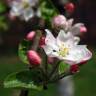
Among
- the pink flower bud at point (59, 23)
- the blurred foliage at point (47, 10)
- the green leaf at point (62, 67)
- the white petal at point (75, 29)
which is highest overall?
the pink flower bud at point (59, 23)

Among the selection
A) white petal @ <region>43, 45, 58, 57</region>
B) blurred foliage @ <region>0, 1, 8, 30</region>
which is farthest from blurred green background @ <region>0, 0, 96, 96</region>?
white petal @ <region>43, 45, 58, 57</region>

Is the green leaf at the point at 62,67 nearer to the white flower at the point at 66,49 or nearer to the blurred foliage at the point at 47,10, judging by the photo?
the white flower at the point at 66,49

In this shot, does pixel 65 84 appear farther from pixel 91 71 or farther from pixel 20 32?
pixel 20 32

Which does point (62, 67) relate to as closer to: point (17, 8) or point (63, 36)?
point (63, 36)

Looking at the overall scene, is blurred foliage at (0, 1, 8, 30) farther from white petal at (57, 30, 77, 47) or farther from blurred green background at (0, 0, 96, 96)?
blurred green background at (0, 0, 96, 96)

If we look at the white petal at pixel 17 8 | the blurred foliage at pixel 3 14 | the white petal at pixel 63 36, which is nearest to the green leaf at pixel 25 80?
the white petal at pixel 63 36

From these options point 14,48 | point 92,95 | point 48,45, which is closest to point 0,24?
point 48,45

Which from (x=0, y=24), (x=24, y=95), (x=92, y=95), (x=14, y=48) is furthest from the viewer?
(x=14, y=48)
